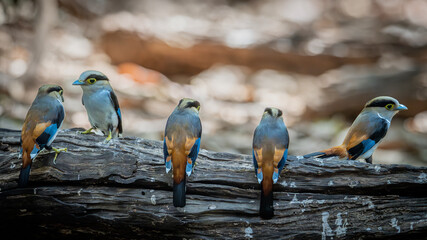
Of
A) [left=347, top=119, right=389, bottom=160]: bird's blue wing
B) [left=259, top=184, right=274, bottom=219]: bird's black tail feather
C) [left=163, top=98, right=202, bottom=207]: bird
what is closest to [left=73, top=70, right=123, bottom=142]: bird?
[left=163, top=98, right=202, bottom=207]: bird

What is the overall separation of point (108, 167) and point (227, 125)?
19.9 ft

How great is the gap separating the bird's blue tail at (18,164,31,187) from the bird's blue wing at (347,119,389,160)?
3161mm

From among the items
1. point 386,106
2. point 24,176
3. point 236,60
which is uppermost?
point 236,60

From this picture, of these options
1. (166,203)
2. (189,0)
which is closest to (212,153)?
(166,203)

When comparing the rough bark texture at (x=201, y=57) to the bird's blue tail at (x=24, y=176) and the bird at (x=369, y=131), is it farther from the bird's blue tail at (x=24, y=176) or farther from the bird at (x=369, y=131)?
the bird's blue tail at (x=24, y=176)

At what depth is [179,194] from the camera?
348 cm

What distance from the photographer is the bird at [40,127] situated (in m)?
3.57

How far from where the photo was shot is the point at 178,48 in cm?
1070

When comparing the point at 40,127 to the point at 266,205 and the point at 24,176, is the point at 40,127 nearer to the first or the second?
the point at 24,176

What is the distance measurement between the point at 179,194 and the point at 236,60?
7.86 metres

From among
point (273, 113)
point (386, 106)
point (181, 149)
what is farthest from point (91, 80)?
point (386, 106)

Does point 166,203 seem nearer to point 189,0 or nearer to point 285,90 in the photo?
point 285,90

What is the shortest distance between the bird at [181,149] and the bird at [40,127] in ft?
3.58

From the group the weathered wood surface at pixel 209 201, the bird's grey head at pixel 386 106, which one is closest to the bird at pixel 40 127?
the weathered wood surface at pixel 209 201
